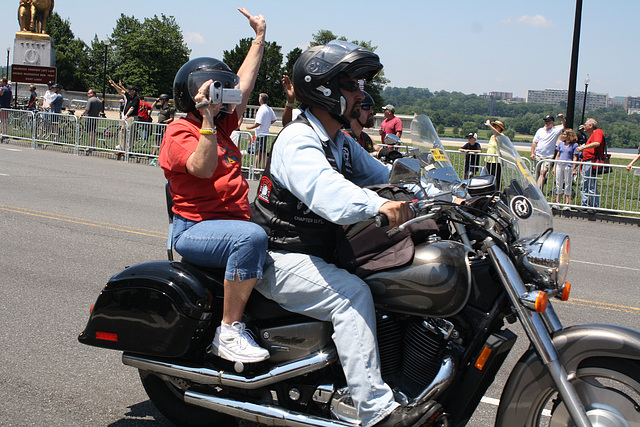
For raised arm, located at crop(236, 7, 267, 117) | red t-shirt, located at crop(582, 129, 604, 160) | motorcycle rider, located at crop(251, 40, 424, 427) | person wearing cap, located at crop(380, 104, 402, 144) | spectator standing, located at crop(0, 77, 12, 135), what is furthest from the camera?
spectator standing, located at crop(0, 77, 12, 135)

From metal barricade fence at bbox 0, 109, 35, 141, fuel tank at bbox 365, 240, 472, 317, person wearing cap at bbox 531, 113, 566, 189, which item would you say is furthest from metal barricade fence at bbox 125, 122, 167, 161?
fuel tank at bbox 365, 240, 472, 317

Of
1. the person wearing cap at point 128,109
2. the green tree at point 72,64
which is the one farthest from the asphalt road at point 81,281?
the green tree at point 72,64

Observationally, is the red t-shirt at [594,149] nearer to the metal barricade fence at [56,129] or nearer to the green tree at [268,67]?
the metal barricade fence at [56,129]

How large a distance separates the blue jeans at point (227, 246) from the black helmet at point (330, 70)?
69 centimetres

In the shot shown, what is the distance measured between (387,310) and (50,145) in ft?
64.3

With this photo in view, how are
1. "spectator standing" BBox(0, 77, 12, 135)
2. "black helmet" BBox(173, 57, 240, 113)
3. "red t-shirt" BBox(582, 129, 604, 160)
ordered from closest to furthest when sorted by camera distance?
"black helmet" BBox(173, 57, 240, 113), "red t-shirt" BBox(582, 129, 604, 160), "spectator standing" BBox(0, 77, 12, 135)

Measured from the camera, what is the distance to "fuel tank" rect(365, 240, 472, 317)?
2.71 metres

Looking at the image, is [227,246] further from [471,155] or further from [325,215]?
[471,155]

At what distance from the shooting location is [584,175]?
1287cm

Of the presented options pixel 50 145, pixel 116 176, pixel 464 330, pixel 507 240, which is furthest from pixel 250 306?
pixel 50 145

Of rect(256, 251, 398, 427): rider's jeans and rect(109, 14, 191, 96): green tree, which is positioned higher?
rect(109, 14, 191, 96): green tree

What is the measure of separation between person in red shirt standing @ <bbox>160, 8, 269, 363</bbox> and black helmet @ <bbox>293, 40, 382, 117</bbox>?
0.44 meters

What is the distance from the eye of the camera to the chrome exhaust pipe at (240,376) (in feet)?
9.75

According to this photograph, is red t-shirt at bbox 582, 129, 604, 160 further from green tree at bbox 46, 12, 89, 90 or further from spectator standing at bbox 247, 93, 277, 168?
green tree at bbox 46, 12, 89, 90
